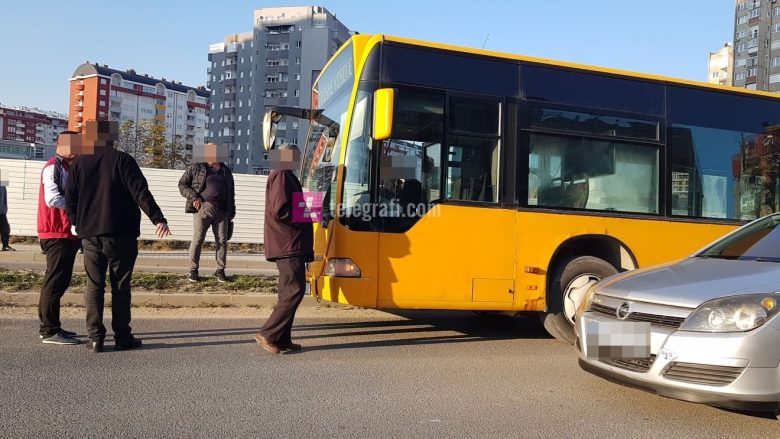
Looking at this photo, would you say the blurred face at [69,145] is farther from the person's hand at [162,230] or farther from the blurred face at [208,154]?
the blurred face at [208,154]

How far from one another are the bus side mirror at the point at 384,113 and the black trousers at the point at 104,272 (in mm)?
2366

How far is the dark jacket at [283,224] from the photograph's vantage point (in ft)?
17.6

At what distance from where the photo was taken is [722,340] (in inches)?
138

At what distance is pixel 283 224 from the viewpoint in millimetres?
5402

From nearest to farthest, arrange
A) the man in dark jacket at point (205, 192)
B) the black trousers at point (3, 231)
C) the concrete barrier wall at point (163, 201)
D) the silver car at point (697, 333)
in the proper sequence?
the silver car at point (697, 333), the man in dark jacket at point (205, 192), the black trousers at point (3, 231), the concrete barrier wall at point (163, 201)

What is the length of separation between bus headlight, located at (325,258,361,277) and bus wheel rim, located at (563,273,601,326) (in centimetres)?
220

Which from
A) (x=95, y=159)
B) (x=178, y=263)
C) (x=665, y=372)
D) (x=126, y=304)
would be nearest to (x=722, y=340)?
(x=665, y=372)

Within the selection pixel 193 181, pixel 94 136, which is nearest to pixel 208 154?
pixel 193 181

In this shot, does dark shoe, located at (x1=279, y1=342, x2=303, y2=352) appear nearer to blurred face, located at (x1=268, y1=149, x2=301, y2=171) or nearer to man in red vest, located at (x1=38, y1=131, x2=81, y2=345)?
blurred face, located at (x1=268, y1=149, x2=301, y2=171)

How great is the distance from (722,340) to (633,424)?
84cm

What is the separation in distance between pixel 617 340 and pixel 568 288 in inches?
92.9

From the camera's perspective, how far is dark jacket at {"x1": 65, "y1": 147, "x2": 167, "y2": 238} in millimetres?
5211

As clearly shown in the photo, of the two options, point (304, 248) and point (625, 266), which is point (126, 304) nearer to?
point (304, 248)

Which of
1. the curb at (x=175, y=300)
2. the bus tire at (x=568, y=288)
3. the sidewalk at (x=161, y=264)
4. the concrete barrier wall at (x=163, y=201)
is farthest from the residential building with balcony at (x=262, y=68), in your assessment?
the bus tire at (x=568, y=288)
